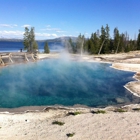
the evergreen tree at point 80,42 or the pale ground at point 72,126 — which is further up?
the evergreen tree at point 80,42

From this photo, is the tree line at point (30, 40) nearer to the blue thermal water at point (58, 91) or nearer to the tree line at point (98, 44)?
the tree line at point (98, 44)

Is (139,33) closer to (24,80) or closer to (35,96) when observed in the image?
(24,80)

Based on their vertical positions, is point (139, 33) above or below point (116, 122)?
above

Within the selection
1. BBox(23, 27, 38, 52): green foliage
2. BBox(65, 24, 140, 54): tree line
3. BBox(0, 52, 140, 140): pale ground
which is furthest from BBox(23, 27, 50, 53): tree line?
BBox(0, 52, 140, 140): pale ground

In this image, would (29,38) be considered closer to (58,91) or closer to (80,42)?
(80,42)

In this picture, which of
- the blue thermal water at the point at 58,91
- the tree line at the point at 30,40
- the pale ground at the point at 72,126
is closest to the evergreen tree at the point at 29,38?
the tree line at the point at 30,40

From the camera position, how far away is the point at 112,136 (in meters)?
11.3

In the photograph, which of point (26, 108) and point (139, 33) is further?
point (139, 33)

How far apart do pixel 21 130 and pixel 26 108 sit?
485 cm

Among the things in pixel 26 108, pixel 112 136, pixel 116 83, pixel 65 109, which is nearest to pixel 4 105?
pixel 26 108

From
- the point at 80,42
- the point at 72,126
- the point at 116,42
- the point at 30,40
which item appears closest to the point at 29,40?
the point at 30,40

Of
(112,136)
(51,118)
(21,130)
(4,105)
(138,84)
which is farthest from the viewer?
(138,84)

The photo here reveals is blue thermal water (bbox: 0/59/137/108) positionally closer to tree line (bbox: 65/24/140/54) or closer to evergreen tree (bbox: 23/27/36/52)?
evergreen tree (bbox: 23/27/36/52)

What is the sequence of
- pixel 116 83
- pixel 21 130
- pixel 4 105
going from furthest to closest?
1. pixel 116 83
2. pixel 4 105
3. pixel 21 130
